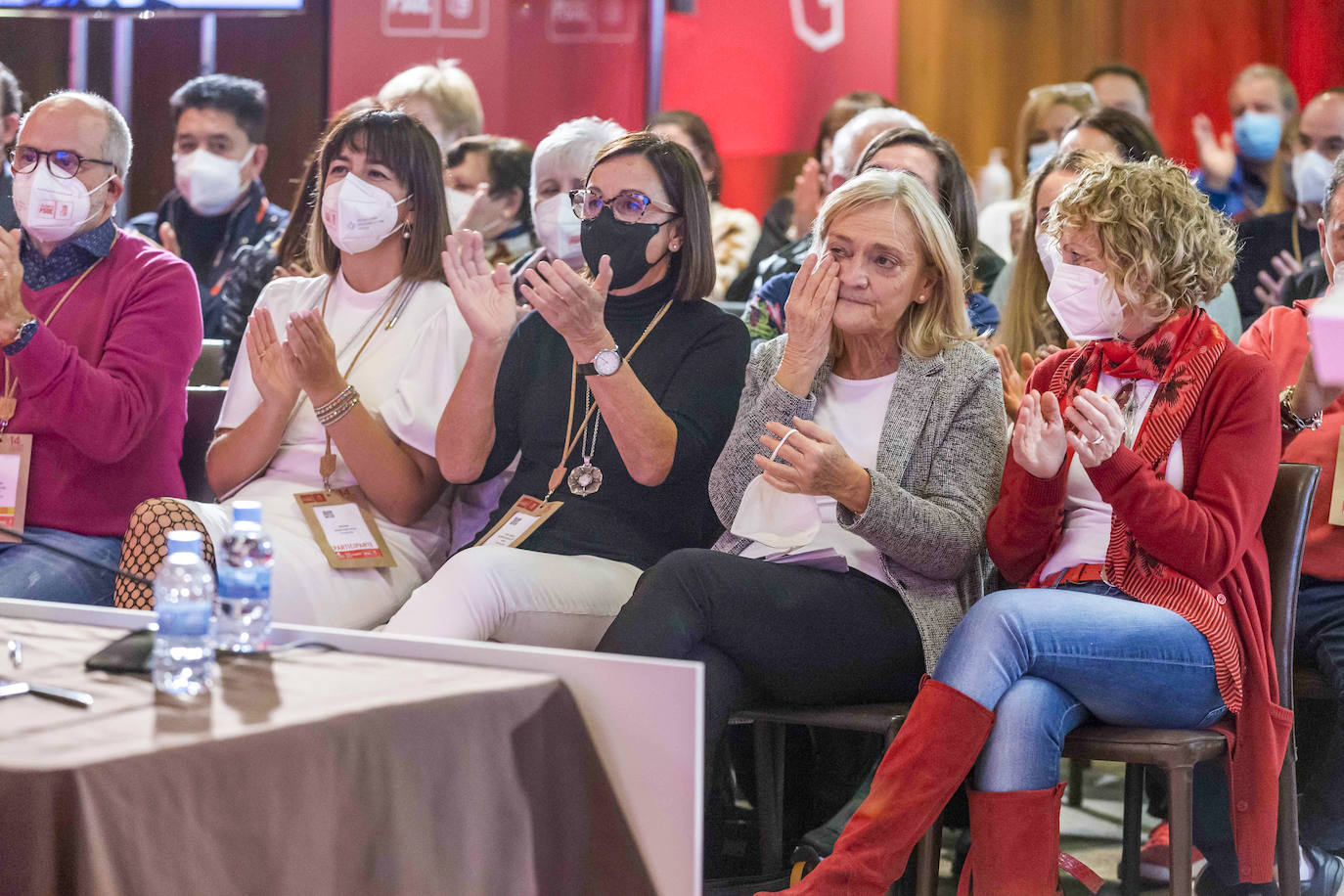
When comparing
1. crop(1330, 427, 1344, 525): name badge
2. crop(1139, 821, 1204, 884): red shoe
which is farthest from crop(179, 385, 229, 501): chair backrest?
crop(1330, 427, 1344, 525): name badge

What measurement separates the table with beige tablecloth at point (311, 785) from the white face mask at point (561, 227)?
181 cm

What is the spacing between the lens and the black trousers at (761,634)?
212cm

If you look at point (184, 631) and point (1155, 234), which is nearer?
point (184, 631)

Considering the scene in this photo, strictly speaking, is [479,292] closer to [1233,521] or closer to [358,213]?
[358,213]

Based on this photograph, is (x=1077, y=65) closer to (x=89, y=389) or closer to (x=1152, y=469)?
(x=1152, y=469)

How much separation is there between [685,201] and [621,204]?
12 centimetres

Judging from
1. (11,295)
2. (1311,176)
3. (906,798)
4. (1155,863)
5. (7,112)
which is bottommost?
(1155,863)

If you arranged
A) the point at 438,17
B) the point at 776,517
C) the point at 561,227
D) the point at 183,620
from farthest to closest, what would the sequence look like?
the point at 438,17 < the point at 561,227 < the point at 776,517 < the point at 183,620

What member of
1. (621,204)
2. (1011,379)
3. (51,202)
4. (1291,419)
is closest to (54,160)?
(51,202)

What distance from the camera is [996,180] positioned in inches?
206

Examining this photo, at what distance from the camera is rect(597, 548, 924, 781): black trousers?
2119 mm

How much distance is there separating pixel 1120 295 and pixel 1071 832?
147 centimetres

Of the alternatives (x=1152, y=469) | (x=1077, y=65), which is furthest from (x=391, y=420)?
(x=1077, y=65)

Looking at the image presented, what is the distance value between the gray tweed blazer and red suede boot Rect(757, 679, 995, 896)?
194 millimetres
